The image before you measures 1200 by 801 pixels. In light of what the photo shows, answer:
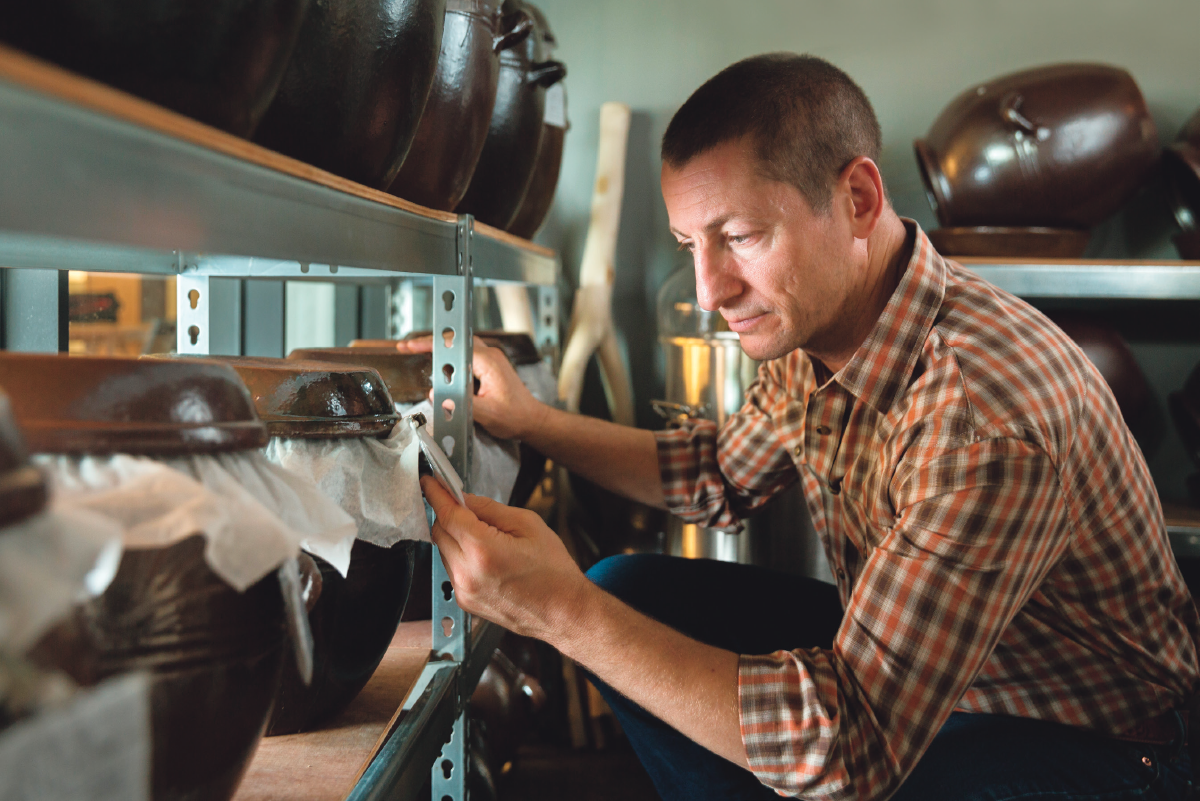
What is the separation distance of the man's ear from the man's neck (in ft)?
0.12

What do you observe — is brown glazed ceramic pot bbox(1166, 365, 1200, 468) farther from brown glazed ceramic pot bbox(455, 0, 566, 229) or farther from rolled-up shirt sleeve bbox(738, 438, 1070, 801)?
brown glazed ceramic pot bbox(455, 0, 566, 229)

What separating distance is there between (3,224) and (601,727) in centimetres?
199

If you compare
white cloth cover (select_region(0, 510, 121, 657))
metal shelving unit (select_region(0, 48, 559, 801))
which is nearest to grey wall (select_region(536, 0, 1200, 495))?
metal shelving unit (select_region(0, 48, 559, 801))

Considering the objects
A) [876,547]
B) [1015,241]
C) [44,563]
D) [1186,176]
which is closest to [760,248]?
[876,547]

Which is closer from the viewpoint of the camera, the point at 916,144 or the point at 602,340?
the point at 916,144

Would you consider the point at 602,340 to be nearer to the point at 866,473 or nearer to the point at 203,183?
the point at 866,473

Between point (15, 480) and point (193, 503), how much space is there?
0.45ft

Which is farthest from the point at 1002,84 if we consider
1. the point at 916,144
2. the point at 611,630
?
the point at 611,630

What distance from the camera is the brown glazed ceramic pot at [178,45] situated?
18.4 inches

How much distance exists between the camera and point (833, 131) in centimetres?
119

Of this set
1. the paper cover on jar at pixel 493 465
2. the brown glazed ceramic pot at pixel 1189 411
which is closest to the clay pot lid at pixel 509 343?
the paper cover on jar at pixel 493 465

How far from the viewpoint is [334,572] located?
0.86 metres

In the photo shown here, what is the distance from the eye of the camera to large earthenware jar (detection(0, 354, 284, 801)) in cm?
51

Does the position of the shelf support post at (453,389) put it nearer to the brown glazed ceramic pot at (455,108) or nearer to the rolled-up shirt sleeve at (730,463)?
the brown glazed ceramic pot at (455,108)
